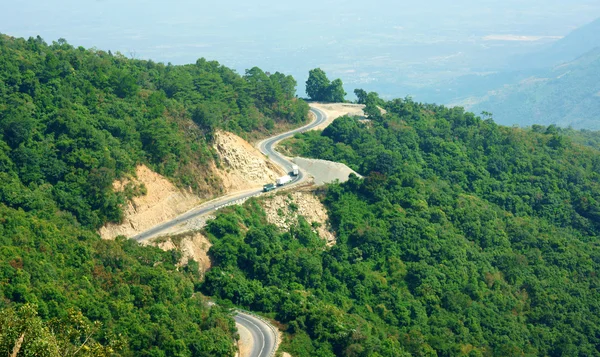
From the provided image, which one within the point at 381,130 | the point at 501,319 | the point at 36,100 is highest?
the point at 36,100

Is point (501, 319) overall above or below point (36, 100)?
below

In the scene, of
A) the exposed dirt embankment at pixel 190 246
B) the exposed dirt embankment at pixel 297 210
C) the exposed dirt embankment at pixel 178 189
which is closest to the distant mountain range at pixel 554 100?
the exposed dirt embankment at pixel 178 189

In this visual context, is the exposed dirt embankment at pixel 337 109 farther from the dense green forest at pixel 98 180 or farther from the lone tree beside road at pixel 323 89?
the dense green forest at pixel 98 180

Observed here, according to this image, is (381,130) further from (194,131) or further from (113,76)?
(113,76)

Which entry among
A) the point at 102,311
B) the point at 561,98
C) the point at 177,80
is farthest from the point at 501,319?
the point at 561,98

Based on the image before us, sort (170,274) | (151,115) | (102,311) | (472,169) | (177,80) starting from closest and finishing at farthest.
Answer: (102,311) → (170,274) → (151,115) → (177,80) → (472,169)

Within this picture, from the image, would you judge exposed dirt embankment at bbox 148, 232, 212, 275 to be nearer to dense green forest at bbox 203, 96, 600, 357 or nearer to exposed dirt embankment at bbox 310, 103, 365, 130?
dense green forest at bbox 203, 96, 600, 357

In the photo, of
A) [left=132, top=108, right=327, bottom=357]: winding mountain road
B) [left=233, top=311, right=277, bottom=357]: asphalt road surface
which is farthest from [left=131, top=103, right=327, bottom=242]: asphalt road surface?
[left=233, top=311, right=277, bottom=357]: asphalt road surface

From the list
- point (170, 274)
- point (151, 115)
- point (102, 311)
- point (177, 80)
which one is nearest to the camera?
point (102, 311)

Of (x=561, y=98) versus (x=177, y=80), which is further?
(x=561, y=98)
